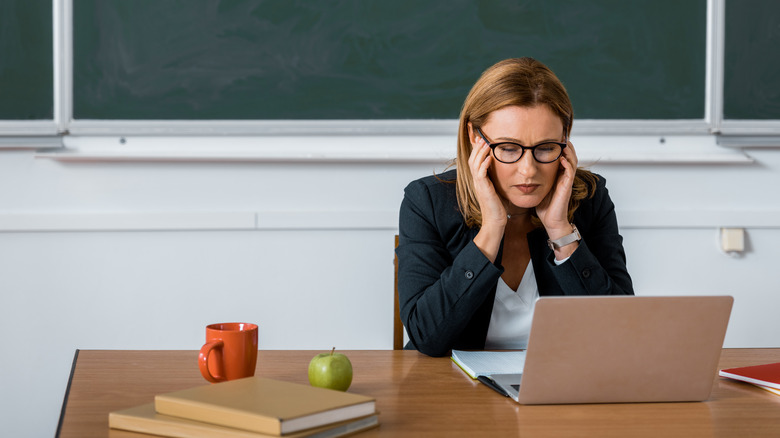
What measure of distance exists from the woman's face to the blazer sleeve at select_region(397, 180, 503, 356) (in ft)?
0.47

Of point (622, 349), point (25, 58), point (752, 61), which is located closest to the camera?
point (622, 349)

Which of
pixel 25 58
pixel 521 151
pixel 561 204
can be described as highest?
pixel 25 58

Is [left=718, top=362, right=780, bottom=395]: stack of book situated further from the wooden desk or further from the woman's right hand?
the woman's right hand

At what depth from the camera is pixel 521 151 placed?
145 centimetres

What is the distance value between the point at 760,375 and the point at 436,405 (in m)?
0.51

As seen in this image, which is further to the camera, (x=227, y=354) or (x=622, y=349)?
(x=227, y=354)

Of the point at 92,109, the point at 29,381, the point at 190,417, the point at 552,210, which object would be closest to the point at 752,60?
the point at 552,210

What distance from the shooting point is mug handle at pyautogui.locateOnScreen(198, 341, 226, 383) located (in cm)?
102

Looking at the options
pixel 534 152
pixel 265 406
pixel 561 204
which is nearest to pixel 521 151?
pixel 534 152

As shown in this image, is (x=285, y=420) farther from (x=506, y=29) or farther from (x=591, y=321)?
(x=506, y=29)

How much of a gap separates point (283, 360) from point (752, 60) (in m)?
1.90

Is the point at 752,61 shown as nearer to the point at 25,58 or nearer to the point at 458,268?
the point at 458,268

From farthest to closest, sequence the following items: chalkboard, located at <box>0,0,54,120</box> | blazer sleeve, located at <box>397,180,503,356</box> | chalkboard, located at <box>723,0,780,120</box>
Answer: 1. chalkboard, located at <box>723,0,780,120</box>
2. chalkboard, located at <box>0,0,54,120</box>
3. blazer sleeve, located at <box>397,180,503,356</box>

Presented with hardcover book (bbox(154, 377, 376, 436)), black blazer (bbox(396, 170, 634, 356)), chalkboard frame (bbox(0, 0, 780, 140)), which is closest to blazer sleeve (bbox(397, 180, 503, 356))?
black blazer (bbox(396, 170, 634, 356))
